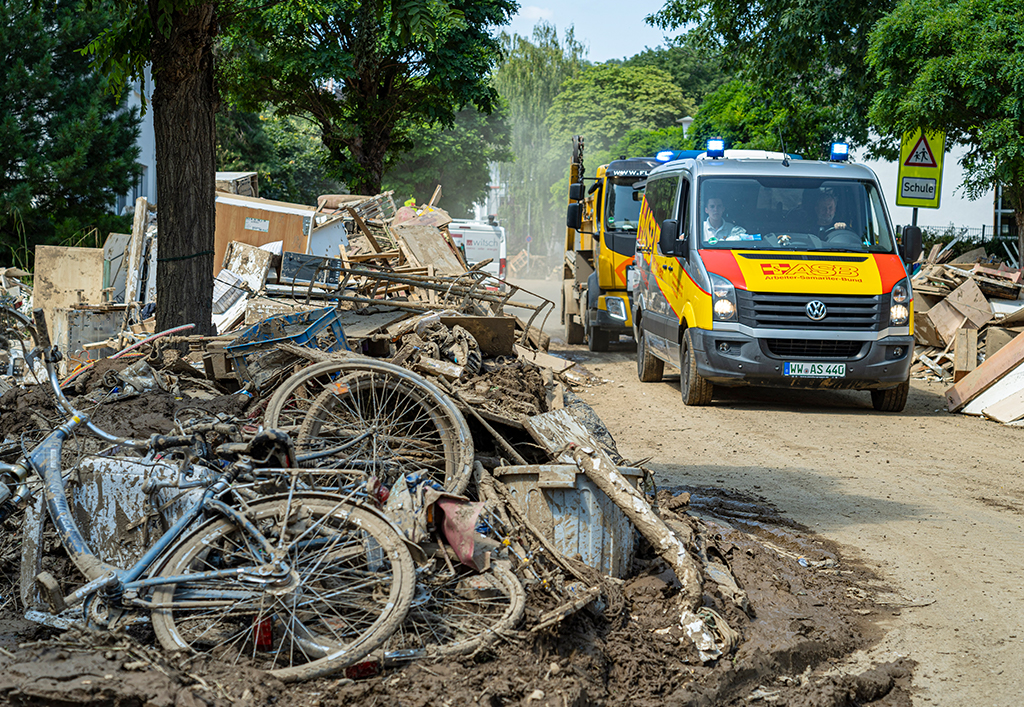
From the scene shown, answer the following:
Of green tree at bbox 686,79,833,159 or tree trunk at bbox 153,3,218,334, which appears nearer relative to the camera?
tree trunk at bbox 153,3,218,334

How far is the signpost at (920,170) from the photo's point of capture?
14.4 m

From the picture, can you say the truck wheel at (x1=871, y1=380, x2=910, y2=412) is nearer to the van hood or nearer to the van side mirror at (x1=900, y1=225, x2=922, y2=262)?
the van hood

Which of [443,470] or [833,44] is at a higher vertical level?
[833,44]

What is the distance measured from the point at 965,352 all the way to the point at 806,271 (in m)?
3.61

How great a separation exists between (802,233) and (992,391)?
8.86 ft

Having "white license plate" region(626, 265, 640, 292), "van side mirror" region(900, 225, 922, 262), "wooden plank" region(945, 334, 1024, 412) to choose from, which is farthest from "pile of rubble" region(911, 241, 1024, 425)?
"white license plate" region(626, 265, 640, 292)

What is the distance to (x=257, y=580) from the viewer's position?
353 cm

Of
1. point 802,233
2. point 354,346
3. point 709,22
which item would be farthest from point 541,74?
point 354,346

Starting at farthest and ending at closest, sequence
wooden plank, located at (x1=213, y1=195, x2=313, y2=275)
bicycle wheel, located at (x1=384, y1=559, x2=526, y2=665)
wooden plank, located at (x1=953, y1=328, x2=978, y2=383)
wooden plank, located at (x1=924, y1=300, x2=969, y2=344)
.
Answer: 1. wooden plank, located at (x1=213, y1=195, x2=313, y2=275)
2. wooden plank, located at (x1=924, y1=300, x2=969, y2=344)
3. wooden plank, located at (x1=953, y1=328, x2=978, y2=383)
4. bicycle wheel, located at (x1=384, y1=559, x2=526, y2=665)

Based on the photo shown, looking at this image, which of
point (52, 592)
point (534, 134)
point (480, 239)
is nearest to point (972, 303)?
point (52, 592)

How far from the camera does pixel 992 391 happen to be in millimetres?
10375

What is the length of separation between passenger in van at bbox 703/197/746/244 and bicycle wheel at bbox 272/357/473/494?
21.2 ft

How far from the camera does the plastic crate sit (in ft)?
19.0

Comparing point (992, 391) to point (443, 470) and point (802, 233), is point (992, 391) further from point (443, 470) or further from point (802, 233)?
point (443, 470)
